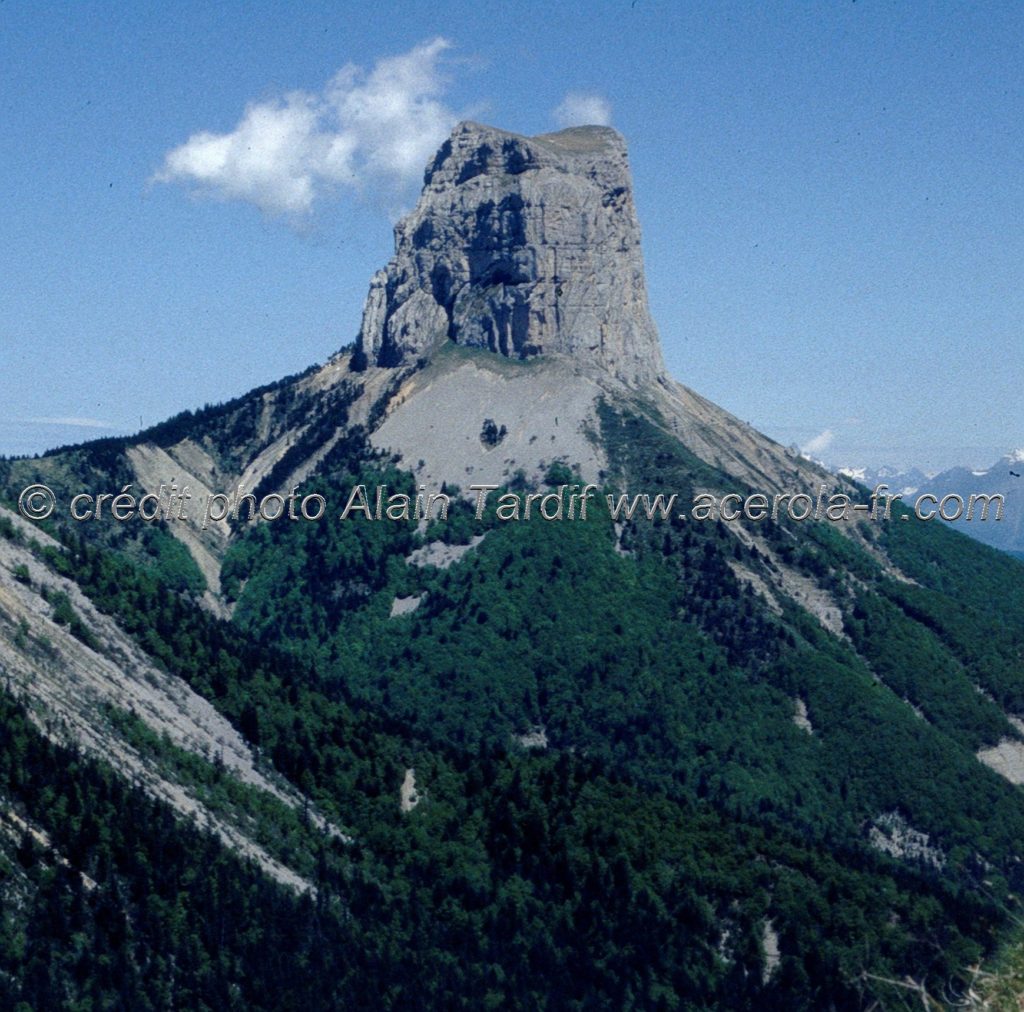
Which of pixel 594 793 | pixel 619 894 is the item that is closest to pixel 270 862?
pixel 619 894

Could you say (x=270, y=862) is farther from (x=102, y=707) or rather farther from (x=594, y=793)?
(x=594, y=793)

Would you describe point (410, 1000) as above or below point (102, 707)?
below

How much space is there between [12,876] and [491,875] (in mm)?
49192

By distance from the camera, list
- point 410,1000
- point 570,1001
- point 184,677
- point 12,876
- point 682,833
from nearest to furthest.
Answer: point 12,876
point 410,1000
point 570,1001
point 682,833
point 184,677

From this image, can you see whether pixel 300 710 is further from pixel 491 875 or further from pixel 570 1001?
pixel 570 1001

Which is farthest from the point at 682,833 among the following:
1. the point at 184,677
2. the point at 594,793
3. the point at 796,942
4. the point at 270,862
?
the point at 184,677

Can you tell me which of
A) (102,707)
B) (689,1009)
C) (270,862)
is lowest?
(689,1009)

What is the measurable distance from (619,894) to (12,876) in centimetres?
5317

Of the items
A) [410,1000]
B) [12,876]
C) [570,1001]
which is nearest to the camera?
[12,876]

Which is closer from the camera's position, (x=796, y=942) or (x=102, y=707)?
(x=796, y=942)

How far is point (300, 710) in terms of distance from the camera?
178 metres

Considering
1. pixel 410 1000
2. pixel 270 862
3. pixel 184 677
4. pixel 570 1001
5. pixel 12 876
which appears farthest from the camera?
pixel 184 677

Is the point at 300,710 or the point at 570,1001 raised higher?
the point at 300,710

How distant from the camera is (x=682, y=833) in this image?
15712 cm
